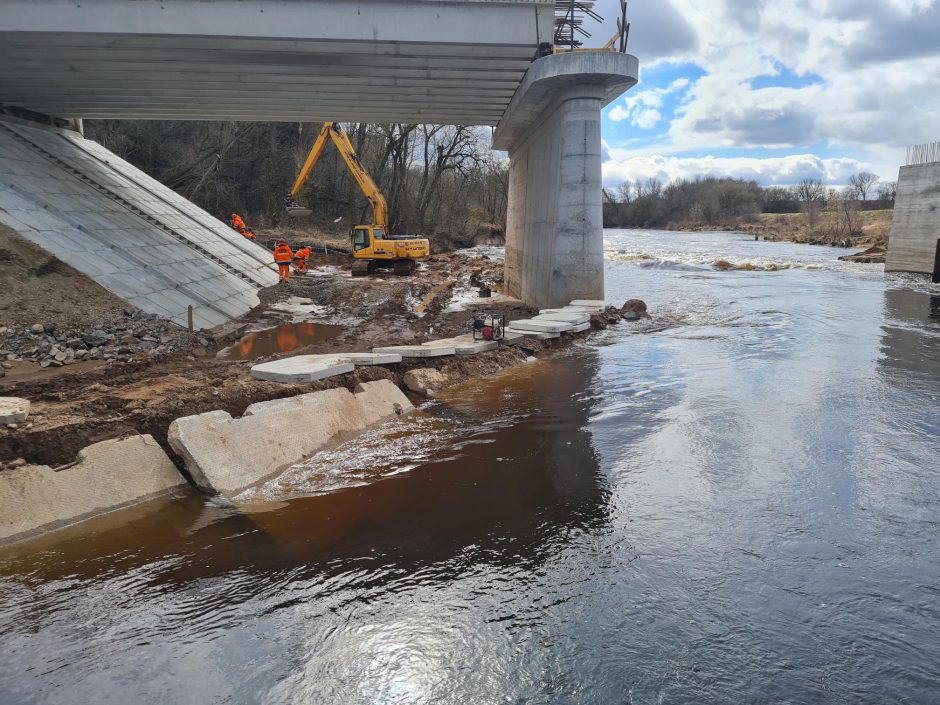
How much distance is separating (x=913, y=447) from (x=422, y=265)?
82.1 ft

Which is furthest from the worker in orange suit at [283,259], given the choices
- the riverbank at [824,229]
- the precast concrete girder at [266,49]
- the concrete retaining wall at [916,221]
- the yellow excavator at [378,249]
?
the riverbank at [824,229]

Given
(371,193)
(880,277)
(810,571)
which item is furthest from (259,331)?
(880,277)

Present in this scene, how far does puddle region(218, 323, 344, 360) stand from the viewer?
12.4 metres

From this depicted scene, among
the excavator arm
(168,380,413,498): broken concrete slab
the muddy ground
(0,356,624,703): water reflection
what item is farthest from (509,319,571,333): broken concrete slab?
the excavator arm

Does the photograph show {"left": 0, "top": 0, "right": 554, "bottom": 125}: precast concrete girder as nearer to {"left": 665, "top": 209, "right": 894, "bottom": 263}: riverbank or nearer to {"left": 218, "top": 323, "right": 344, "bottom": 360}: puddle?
{"left": 218, "top": 323, "right": 344, "bottom": 360}: puddle

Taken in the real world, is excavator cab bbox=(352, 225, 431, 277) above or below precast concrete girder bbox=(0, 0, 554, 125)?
below

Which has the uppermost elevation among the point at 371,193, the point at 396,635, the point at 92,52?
the point at 92,52

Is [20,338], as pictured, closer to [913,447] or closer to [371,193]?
[913,447]

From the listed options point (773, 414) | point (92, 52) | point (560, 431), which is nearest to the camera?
point (560, 431)

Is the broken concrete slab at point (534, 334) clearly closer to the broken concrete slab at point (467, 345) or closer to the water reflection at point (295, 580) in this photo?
the broken concrete slab at point (467, 345)

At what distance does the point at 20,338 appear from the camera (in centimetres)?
1073

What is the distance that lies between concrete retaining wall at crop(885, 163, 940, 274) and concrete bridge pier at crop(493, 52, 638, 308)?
18.8m

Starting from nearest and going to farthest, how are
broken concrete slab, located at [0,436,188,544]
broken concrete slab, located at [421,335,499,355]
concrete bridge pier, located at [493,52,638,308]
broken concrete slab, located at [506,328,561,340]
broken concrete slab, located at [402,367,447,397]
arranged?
broken concrete slab, located at [0,436,188,544] → broken concrete slab, located at [402,367,447,397] → broken concrete slab, located at [421,335,499,355] → broken concrete slab, located at [506,328,561,340] → concrete bridge pier, located at [493,52,638,308]

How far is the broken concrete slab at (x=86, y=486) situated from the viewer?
17.6ft
